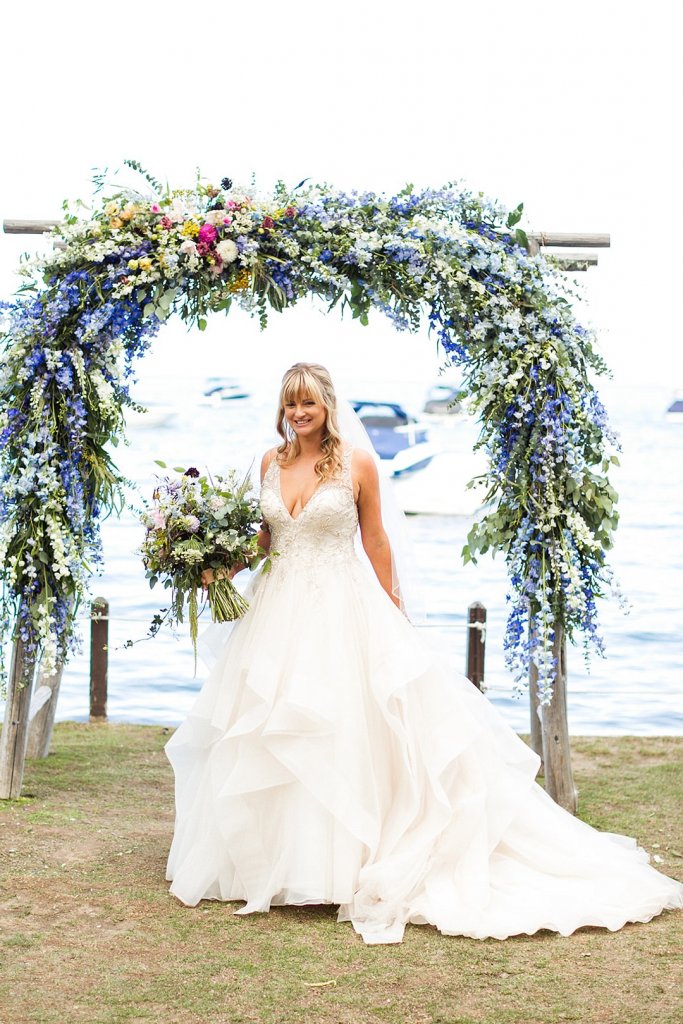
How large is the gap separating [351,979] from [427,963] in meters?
0.32

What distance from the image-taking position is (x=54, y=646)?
20.6 ft

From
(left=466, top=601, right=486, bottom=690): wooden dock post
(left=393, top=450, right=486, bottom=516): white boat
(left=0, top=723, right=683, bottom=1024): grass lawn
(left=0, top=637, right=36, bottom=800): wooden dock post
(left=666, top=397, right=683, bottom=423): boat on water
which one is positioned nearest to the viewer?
(left=0, top=723, right=683, bottom=1024): grass lawn

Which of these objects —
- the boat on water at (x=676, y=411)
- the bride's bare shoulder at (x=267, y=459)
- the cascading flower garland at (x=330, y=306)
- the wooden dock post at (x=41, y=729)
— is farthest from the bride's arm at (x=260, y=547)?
the boat on water at (x=676, y=411)

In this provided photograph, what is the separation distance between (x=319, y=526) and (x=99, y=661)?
440 centimetres

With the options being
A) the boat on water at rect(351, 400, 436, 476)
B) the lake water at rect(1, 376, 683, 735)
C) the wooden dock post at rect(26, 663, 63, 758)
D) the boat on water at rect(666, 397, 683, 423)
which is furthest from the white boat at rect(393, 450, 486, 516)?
the wooden dock post at rect(26, 663, 63, 758)

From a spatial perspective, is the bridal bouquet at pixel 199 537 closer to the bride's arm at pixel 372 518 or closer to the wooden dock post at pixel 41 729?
the bride's arm at pixel 372 518

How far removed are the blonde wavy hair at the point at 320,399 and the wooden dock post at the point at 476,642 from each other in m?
3.66

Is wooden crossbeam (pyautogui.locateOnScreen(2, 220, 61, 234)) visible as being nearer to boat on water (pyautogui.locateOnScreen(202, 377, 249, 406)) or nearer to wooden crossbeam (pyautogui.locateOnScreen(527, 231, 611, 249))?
wooden crossbeam (pyautogui.locateOnScreen(527, 231, 611, 249))

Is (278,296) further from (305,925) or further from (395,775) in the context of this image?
(305,925)

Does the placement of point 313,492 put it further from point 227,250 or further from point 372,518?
point 227,250

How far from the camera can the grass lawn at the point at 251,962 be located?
409 centimetres

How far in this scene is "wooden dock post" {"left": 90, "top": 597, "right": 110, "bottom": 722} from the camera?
9.01m

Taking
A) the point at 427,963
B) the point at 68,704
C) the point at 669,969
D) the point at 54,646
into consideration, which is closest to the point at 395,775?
the point at 427,963

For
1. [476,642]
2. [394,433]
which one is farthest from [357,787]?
[394,433]
